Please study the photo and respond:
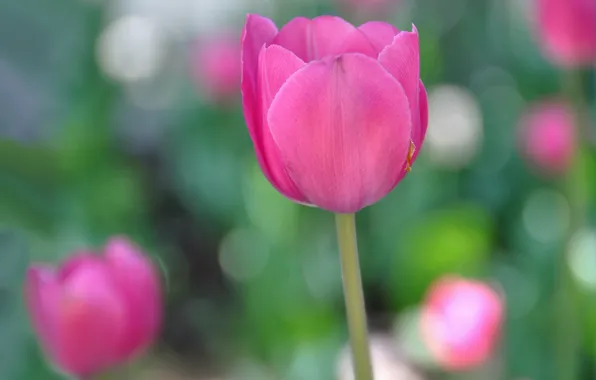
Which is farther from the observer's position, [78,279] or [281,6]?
[281,6]

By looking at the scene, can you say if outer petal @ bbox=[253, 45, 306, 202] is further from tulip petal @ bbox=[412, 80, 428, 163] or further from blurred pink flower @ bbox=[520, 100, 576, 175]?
blurred pink flower @ bbox=[520, 100, 576, 175]

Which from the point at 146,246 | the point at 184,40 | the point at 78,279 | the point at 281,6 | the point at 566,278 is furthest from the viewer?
the point at 184,40

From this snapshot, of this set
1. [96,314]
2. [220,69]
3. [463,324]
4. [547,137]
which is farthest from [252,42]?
[220,69]

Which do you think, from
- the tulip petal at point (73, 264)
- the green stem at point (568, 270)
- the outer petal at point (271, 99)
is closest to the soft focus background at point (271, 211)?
the green stem at point (568, 270)

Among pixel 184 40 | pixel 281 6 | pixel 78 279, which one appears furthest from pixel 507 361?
pixel 184 40

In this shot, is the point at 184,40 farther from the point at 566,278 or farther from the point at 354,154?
the point at 354,154

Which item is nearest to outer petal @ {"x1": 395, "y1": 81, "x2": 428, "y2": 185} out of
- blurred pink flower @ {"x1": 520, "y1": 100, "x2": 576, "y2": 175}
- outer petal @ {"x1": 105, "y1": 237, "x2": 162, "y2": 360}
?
outer petal @ {"x1": 105, "y1": 237, "x2": 162, "y2": 360}

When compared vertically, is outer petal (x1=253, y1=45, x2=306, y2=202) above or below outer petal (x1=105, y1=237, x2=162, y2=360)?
above

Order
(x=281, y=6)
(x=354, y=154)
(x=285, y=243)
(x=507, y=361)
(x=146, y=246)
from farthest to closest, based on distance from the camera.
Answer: (x=281, y=6), (x=146, y=246), (x=285, y=243), (x=507, y=361), (x=354, y=154)
